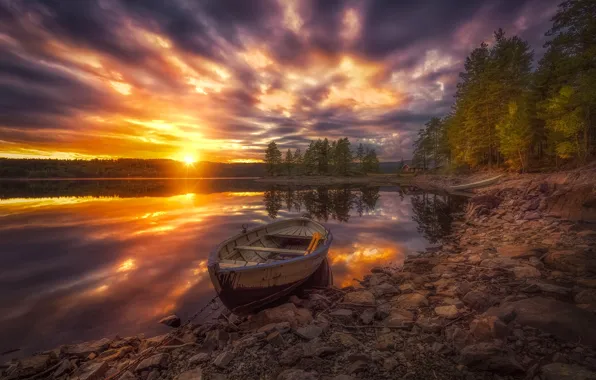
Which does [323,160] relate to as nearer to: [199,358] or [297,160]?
[297,160]

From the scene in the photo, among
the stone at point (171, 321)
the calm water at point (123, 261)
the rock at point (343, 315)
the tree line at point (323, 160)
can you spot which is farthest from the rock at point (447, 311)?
the tree line at point (323, 160)

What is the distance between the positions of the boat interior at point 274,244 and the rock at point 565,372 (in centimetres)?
638

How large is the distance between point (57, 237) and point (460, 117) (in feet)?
183

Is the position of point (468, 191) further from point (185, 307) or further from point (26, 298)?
point (26, 298)

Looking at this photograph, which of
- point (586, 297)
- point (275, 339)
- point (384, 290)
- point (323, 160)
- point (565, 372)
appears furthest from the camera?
point (323, 160)

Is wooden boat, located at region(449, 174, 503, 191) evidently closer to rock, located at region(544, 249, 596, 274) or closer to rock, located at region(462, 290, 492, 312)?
rock, located at region(544, 249, 596, 274)

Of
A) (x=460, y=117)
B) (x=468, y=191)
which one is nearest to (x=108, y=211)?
(x=468, y=191)

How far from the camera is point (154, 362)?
16.5 feet

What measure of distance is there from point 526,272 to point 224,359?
27.1 feet

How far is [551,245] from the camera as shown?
9336 millimetres

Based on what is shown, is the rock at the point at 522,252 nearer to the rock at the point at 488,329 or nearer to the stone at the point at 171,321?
the rock at the point at 488,329

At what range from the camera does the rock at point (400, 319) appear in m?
5.47

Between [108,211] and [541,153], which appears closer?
[108,211]

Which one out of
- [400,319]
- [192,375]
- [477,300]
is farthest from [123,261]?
[477,300]
